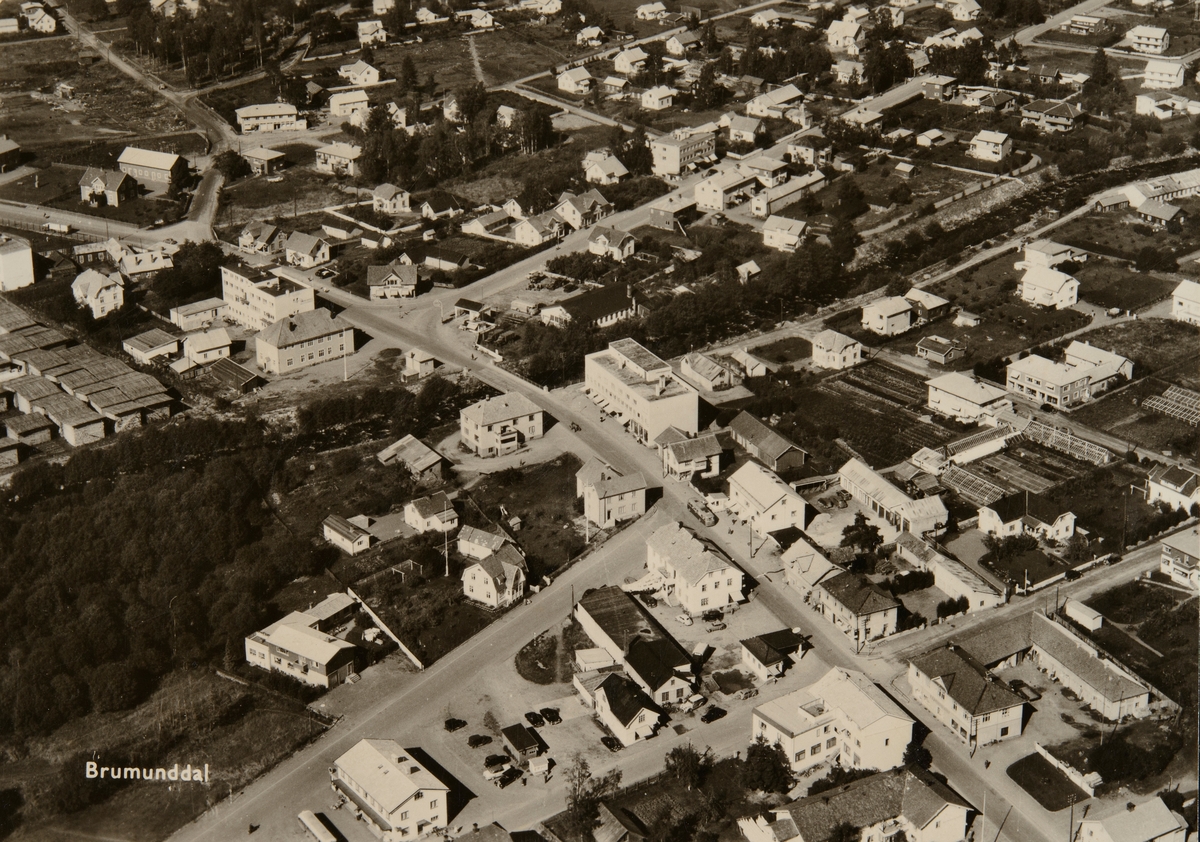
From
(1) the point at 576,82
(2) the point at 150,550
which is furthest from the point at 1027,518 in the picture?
(1) the point at 576,82

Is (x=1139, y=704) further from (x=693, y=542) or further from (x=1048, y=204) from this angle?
(x=1048, y=204)

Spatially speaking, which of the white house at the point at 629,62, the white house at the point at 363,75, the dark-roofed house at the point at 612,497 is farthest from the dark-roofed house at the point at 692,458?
the white house at the point at 363,75

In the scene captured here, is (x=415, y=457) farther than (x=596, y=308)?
No

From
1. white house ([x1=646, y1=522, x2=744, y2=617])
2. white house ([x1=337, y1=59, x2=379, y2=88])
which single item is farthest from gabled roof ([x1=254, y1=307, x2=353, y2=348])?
white house ([x1=337, y1=59, x2=379, y2=88])

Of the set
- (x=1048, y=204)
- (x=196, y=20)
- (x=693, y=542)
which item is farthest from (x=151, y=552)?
(x=196, y=20)

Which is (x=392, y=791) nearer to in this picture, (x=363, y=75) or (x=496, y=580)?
(x=496, y=580)

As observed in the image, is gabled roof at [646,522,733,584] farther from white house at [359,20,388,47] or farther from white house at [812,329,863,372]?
white house at [359,20,388,47]
